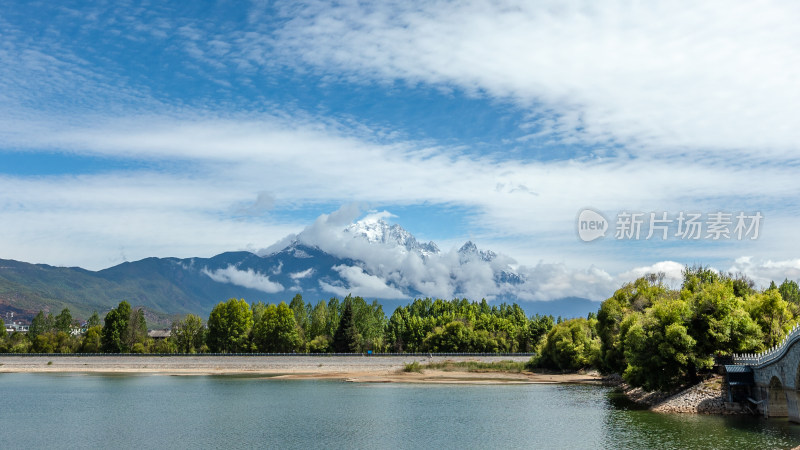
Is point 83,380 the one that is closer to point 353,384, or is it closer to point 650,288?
point 353,384

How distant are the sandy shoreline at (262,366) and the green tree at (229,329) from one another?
339 inches

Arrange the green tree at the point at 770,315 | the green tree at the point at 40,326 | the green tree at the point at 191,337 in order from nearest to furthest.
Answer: the green tree at the point at 770,315 < the green tree at the point at 191,337 < the green tree at the point at 40,326

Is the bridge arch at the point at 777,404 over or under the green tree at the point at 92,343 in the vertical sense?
under

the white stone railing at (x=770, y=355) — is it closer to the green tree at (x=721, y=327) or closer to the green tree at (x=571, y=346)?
the green tree at (x=721, y=327)

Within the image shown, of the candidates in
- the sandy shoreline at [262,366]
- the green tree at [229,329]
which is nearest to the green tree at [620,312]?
the sandy shoreline at [262,366]

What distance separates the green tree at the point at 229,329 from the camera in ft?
400

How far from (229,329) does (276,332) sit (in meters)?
9.26

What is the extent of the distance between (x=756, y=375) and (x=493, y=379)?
4843cm

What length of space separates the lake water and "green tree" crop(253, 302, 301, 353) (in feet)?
137

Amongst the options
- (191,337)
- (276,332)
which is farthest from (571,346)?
(191,337)

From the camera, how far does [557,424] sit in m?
50.1

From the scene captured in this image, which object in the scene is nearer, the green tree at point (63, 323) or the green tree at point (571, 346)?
the green tree at point (571, 346)

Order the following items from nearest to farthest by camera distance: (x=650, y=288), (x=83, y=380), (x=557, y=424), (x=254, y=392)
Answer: (x=557, y=424) < (x=254, y=392) < (x=650, y=288) < (x=83, y=380)

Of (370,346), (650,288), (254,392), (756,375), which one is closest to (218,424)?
(254,392)
